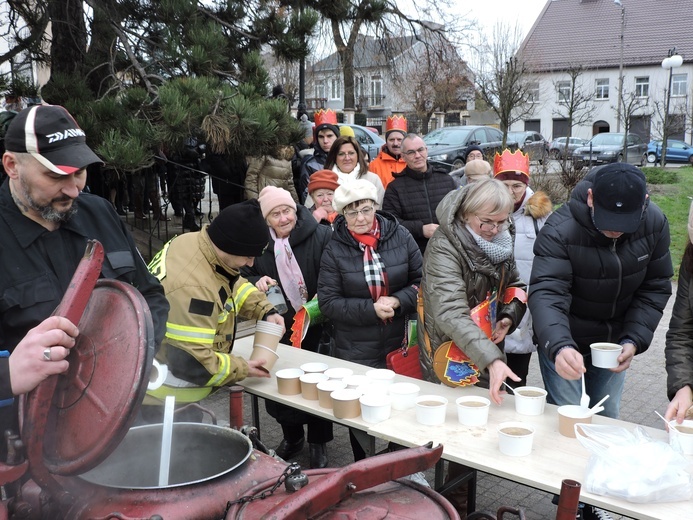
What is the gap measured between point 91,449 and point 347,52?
6514 mm

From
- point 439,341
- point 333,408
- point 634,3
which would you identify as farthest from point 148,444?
point 634,3

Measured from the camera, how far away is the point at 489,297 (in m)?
Result: 3.24

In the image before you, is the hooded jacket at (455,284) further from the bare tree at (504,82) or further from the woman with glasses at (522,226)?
the bare tree at (504,82)

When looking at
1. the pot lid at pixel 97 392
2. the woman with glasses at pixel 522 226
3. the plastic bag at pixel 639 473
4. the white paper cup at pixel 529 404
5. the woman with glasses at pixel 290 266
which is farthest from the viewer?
the woman with glasses at pixel 290 266

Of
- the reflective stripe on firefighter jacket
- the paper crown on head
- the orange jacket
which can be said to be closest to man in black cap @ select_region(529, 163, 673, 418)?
the reflective stripe on firefighter jacket

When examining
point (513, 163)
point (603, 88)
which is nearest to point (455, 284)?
point (513, 163)

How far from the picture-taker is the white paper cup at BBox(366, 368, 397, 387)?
305 centimetres

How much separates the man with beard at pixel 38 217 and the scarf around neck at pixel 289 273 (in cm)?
205

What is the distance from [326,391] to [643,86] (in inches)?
1736

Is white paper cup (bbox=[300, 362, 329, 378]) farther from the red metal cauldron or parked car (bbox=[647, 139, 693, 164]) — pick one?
parked car (bbox=[647, 139, 693, 164])

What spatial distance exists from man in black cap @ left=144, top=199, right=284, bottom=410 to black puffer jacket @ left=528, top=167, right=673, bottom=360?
52.0 inches

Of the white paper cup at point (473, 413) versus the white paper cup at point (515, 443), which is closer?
the white paper cup at point (515, 443)

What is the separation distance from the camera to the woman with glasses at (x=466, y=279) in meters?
2.98

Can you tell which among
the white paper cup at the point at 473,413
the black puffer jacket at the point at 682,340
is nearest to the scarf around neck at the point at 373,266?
the white paper cup at the point at 473,413
